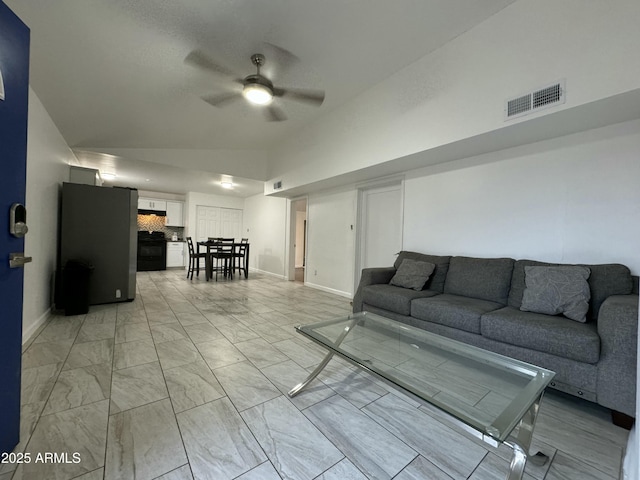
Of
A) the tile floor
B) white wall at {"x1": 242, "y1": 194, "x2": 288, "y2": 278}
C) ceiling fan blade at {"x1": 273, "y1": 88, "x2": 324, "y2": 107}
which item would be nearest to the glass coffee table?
the tile floor

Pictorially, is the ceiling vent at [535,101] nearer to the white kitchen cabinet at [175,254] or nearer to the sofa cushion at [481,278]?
the sofa cushion at [481,278]

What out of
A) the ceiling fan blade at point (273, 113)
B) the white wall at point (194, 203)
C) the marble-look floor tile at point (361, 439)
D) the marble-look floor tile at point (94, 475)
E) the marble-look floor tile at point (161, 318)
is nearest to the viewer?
the marble-look floor tile at point (94, 475)

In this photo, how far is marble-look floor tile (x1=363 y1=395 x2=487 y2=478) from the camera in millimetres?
1171

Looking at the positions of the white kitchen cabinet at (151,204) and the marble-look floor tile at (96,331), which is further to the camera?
the white kitchen cabinet at (151,204)

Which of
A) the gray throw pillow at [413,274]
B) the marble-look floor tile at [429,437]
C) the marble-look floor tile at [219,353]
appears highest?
the gray throw pillow at [413,274]

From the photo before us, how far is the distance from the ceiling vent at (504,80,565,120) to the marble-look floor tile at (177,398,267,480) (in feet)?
9.70

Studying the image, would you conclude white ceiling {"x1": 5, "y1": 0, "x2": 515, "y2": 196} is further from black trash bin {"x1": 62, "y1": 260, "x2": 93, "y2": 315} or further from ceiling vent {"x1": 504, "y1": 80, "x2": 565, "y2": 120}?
black trash bin {"x1": 62, "y1": 260, "x2": 93, "y2": 315}

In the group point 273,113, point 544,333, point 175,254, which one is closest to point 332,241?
point 273,113

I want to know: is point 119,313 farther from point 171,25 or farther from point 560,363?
point 560,363

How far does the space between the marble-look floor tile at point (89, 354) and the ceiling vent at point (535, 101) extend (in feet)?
12.8

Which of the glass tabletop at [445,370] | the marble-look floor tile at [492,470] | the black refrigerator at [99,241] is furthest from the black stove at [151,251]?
the marble-look floor tile at [492,470]

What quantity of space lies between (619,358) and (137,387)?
9.73 ft

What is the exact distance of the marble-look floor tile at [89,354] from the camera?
1.98 meters

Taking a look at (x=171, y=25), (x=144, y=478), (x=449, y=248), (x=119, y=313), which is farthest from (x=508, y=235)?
(x=119, y=313)
